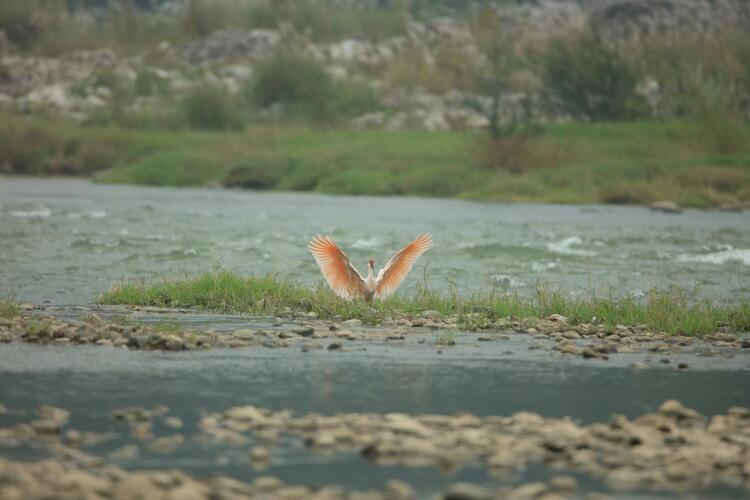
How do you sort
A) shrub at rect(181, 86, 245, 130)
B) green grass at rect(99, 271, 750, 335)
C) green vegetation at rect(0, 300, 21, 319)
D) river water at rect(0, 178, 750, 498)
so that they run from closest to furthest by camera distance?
1. river water at rect(0, 178, 750, 498)
2. green vegetation at rect(0, 300, 21, 319)
3. green grass at rect(99, 271, 750, 335)
4. shrub at rect(181, 86, 245, 130)

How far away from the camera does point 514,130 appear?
51.0 m

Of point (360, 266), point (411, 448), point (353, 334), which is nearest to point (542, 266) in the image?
point (360, 266)

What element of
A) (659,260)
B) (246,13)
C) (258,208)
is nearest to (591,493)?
(659,260)

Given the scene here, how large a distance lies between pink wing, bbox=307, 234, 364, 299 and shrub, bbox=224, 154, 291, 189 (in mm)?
33908

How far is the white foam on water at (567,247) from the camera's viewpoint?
1234 inches

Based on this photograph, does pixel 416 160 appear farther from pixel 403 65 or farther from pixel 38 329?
pixel 38 329

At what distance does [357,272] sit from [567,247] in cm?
1463

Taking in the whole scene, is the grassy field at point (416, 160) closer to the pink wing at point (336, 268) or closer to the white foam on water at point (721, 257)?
the white foam on water at point (721, 257)

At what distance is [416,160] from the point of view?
51.5 metres

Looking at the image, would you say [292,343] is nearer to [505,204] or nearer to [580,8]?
[505,204]

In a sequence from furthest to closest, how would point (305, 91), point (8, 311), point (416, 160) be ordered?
point (305, 91)
point (416, 160)
point (8, 311)

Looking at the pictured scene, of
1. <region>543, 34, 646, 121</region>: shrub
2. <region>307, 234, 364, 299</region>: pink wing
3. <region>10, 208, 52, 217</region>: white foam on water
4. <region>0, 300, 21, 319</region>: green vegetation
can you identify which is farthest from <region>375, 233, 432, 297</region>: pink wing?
<region>543, 34, 646, 121</region>: shrub

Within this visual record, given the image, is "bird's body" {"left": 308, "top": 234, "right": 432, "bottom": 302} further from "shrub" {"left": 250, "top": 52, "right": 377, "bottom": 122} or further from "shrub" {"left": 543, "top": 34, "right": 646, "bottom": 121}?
"shrub" {"left": 250, "top": 52, "right": 377, "bottom": 122}

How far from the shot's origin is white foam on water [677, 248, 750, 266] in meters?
29.8
